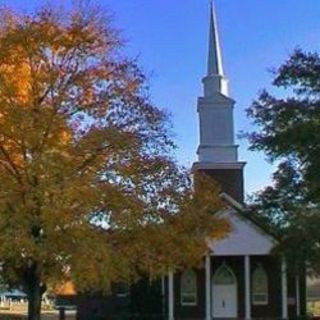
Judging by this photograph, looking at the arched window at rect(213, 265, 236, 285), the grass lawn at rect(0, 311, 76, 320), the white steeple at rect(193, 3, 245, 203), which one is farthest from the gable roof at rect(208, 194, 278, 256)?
the grass lawn at rect(0, 311, 76, 320)

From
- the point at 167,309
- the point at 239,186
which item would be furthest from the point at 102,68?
the point at 239,186

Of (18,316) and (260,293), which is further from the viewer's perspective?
(260,293)

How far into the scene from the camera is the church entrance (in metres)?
50.8

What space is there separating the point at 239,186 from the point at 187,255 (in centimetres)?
2676

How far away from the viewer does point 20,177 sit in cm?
2636

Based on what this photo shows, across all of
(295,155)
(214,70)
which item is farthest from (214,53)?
(295,155)

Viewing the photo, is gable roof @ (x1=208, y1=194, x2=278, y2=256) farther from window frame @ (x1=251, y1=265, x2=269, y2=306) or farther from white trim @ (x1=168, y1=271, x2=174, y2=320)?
white trim @ (x1=168, y1=271, x2=174, y2=320)

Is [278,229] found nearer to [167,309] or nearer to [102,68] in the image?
[102,68]

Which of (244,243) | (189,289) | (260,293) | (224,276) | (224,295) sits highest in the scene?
(244,243)

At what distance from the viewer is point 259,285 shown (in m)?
51.4

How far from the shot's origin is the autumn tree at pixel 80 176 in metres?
25.7

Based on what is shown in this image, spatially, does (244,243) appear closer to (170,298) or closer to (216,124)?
(170,298)

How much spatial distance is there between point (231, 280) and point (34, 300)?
2431cm

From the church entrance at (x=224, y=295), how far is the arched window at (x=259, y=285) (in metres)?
1.25
